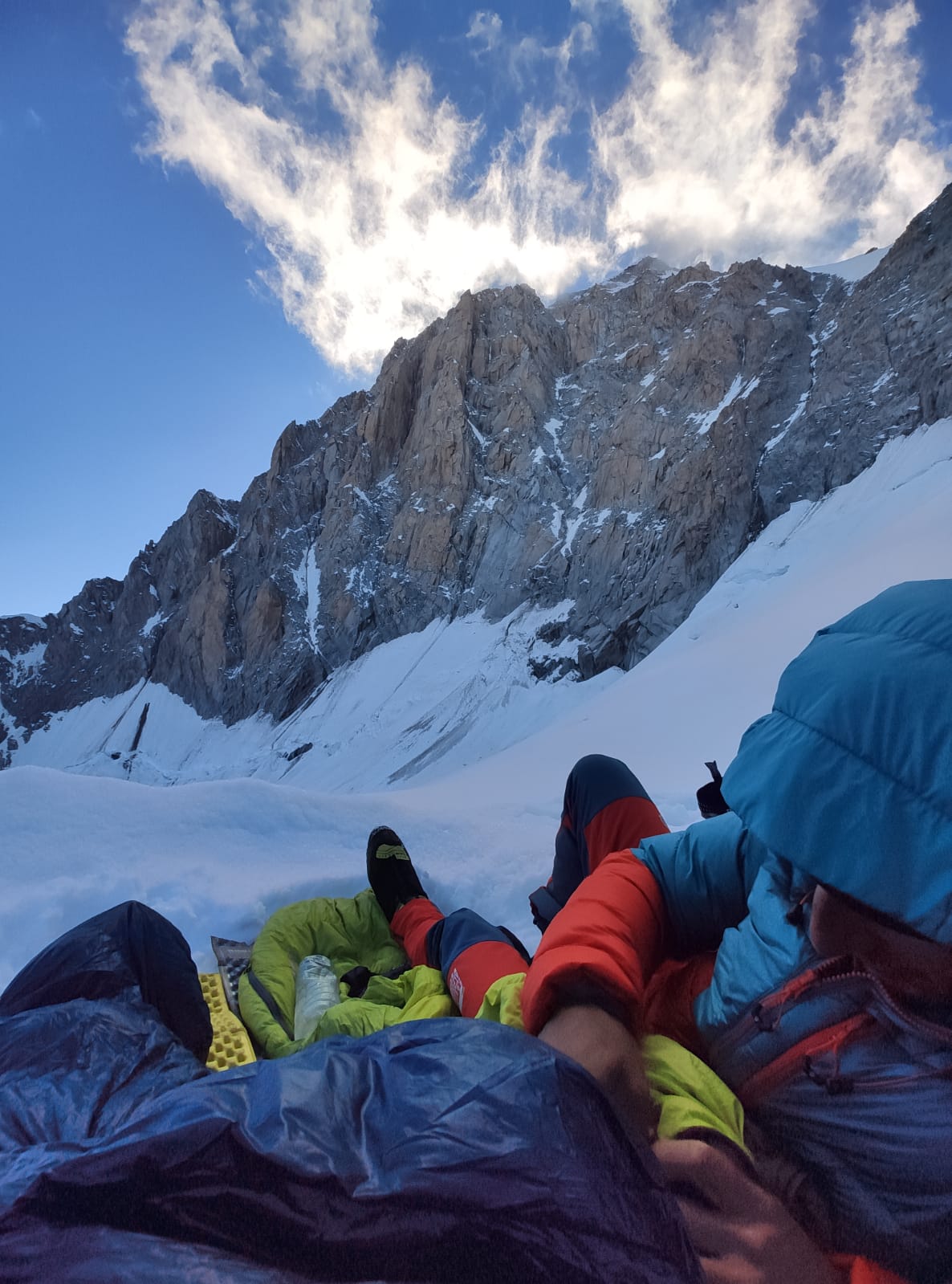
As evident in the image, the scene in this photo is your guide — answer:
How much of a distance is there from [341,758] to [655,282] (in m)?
32.3

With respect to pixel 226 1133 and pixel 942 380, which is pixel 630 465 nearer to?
pixel 942 380

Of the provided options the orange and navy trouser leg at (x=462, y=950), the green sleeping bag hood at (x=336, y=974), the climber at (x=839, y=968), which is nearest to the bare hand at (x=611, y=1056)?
the climber at (x=839, y=968)

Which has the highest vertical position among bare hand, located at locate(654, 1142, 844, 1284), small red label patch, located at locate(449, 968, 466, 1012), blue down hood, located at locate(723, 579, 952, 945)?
blue down hood, located at locate(723, 579, 952, 945)

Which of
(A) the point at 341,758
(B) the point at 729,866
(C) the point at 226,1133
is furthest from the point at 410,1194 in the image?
(A) the point at 341,758

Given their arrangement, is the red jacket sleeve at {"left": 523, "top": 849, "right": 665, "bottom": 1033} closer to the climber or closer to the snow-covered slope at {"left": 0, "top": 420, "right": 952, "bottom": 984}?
the climber

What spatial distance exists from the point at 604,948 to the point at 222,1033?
A: 174 cm

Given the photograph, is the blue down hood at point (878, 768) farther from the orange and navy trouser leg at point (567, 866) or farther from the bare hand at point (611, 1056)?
the orange and navy trouser leg at point (567, 866)

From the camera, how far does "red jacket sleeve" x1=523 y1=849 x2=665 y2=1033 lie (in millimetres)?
1012

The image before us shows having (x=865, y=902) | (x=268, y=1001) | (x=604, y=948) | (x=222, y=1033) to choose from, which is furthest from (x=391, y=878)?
(x=865, y=902)

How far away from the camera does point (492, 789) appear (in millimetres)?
10234

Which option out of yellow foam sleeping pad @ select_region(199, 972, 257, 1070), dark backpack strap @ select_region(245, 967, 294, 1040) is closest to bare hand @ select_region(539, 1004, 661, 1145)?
yellow foam sleeping pad @ select_region(199, 972, 257, 1070)

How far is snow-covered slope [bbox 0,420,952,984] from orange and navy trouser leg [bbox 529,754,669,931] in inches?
20.9

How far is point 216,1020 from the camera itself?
218 cm

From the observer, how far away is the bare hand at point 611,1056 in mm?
894
